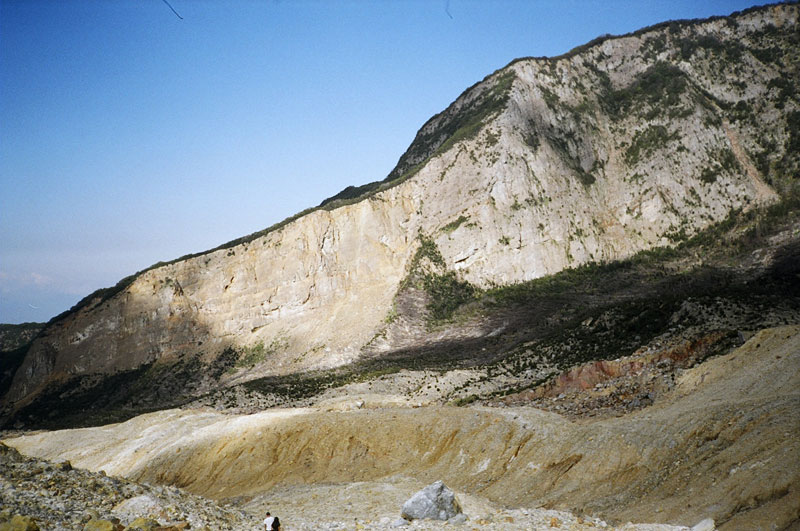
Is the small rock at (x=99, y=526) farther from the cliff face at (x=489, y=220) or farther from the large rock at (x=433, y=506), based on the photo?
the cliff face at (x=489, y=220)

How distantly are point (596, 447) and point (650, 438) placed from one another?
5.76 ft

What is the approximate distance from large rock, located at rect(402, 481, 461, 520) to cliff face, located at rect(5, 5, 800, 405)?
46370mm

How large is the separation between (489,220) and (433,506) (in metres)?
57.5

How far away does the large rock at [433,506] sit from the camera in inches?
562

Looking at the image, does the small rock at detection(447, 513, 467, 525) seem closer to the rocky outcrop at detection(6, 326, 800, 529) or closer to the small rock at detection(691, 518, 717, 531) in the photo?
the rocky outcrop at detection(6, 326, 800, 529)

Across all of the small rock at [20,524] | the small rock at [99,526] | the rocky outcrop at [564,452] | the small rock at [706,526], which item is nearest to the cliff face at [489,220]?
the rocky outcrop at [564,452]

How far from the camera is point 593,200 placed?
7450cm

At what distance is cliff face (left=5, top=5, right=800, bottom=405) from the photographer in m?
68.1

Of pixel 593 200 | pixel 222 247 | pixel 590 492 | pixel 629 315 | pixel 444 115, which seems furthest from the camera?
pixel 444 115

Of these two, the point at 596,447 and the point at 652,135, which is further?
the point at 652,135

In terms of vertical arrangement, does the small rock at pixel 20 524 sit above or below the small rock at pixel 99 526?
above

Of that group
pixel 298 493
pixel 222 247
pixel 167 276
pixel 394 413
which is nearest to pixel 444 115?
pixel 222 247

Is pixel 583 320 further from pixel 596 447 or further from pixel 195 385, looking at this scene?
pixel 195 385

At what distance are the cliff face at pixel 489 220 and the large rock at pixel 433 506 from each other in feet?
152
